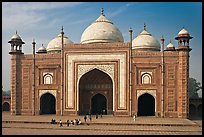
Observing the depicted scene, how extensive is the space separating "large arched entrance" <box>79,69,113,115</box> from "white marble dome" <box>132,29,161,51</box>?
4869mm

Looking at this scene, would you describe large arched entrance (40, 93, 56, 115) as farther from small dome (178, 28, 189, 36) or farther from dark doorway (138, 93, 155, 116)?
small dome (178, 28, 189, 36)

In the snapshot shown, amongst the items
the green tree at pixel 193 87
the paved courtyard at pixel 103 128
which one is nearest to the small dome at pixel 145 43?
the paved courtyard at pixel 103 128

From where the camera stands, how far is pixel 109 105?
1950 cm

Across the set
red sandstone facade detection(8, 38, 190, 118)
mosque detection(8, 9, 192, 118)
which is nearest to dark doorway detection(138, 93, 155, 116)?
mosque detection(8, 9, 192, 118)

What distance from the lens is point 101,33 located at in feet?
66.0

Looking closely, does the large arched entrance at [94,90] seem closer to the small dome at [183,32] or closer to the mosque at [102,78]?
the mosque at [102,78]

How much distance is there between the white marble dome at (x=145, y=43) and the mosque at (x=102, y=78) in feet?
9.87

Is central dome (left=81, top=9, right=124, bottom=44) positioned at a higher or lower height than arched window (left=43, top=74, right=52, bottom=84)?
higher

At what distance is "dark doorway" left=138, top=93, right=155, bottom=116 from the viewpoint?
763 inches

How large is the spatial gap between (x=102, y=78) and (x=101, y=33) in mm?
3697

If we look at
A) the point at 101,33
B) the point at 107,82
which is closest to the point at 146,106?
the point at 107,82

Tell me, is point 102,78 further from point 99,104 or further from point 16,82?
point 16,82

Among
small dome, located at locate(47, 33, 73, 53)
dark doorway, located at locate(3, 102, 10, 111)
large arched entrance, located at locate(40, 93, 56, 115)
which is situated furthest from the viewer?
dark doorway, located at locate(3, 102, 10, 111)

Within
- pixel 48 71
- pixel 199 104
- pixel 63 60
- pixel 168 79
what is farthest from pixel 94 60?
pixel 199 104
